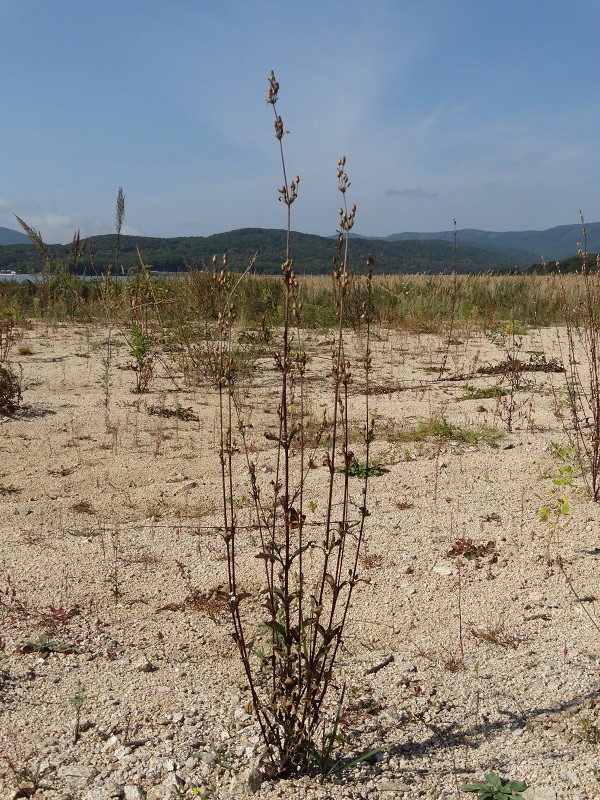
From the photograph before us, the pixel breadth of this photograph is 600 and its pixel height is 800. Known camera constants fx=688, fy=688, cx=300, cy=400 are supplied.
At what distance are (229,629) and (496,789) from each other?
1172mm

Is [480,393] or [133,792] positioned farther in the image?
[480,393]

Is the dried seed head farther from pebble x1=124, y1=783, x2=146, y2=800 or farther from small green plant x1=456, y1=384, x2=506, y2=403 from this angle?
small green plant x1=456, y1=384, x2=506, y2=403

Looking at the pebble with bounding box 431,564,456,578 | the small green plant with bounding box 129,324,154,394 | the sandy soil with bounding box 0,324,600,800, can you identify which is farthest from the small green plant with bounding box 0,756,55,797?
the small green plant with bounding box 129,324,154,394

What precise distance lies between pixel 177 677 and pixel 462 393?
16.9 ft

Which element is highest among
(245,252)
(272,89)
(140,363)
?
(245,252)

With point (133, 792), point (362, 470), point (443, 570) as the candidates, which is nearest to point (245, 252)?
point (362, 470)

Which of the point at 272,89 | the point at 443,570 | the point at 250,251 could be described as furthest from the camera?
the point at 250,251

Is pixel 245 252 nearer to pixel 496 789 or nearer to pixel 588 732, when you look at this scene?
pixel 588 732

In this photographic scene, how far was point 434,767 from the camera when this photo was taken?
75.0 inches

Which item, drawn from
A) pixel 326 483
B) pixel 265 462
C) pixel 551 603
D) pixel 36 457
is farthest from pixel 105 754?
pixel 36 457

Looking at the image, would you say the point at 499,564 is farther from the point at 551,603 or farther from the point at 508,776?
the point at 508,776

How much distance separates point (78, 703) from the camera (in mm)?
2004

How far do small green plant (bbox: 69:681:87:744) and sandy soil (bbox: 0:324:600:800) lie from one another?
19mm

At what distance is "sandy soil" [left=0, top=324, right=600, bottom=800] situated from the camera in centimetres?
190
